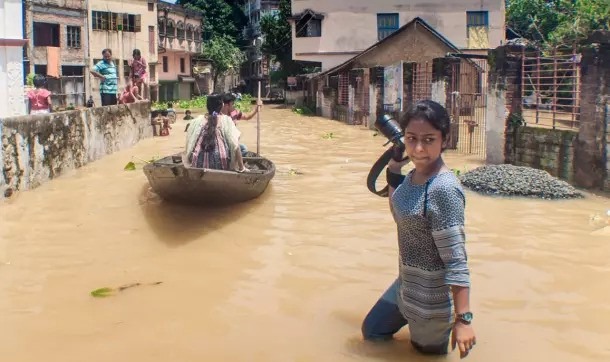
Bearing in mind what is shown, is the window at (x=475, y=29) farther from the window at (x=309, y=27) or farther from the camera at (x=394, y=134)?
the camera at (x=394, y=134)

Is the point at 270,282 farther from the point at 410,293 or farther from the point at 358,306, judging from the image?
the point at 410,293

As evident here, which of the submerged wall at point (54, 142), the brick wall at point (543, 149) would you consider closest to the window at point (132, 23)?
the submerged wall at point (54, 142)

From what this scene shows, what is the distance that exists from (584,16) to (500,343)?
2499cm

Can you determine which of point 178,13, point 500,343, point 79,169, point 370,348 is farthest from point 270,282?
point 178,13

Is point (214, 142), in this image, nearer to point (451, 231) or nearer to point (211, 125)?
point (211, 125)

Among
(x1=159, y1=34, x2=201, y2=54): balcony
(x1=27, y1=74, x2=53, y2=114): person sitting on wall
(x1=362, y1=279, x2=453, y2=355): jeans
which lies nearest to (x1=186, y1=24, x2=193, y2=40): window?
(x1=159, y1=34, x2=201, y2=54): balcony

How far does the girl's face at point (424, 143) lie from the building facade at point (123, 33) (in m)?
32.3

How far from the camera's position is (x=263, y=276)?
5.85 meters

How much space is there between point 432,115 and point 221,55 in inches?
1860

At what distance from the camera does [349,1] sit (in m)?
32.9

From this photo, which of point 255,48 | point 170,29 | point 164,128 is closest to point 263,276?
point 164,128

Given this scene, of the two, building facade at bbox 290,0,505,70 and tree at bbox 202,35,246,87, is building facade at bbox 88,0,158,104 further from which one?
building facade at bbox 290,0,505,70

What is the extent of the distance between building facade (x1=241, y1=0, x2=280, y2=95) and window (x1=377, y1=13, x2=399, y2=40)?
18500mm

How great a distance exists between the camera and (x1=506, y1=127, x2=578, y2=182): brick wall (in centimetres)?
1010
